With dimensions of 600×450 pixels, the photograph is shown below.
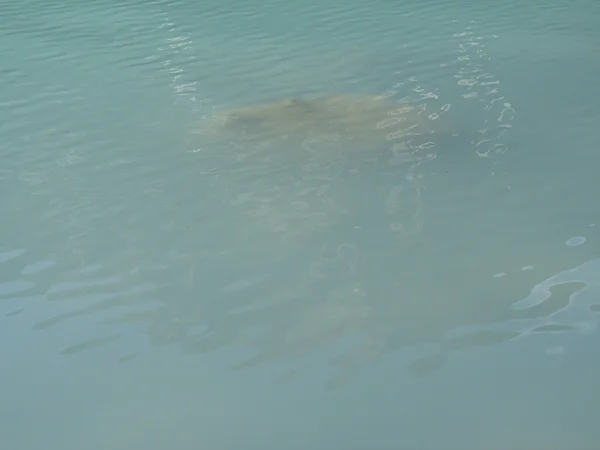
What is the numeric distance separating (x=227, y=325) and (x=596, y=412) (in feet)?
5.76

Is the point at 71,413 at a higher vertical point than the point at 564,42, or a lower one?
higher

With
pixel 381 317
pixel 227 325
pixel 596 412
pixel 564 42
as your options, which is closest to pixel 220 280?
pixel 227 325

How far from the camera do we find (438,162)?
6.18 metres

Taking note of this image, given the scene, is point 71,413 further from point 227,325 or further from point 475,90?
point 475,90

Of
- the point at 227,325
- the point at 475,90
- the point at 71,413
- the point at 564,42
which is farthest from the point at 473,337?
the point at 564,42

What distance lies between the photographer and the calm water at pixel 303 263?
3635mm

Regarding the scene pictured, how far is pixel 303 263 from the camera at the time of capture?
15.8 feet

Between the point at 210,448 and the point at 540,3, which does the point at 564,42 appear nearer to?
the point at 540,3

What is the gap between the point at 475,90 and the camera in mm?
7988

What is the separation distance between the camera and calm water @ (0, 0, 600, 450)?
363cm

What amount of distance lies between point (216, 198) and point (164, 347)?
70.9 inches

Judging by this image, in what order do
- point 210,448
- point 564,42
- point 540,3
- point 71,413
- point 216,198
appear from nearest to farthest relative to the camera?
point 210,448, point 71,413, point 216,198, point 564,42, point 540,3

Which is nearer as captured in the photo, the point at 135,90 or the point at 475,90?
the point at 475,90

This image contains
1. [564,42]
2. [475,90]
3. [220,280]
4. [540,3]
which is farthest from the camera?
[540,3]
